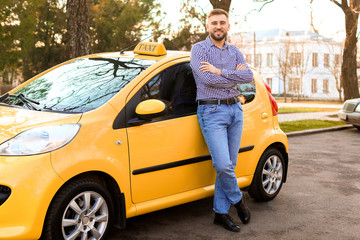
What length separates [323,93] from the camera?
192ft

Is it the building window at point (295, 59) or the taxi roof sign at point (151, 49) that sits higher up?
the taxi roof sign at point (151, 49)

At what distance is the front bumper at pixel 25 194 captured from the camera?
9.85 feet

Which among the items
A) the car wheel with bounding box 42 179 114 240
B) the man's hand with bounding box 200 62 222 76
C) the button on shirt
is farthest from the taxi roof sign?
the car wheel with bounding box 42 179 114 240

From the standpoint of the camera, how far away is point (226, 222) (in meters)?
4.15

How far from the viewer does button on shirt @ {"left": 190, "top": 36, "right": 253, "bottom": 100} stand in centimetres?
404

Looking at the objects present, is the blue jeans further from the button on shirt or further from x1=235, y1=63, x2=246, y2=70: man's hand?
x1=235, y1=63, x2=246, y2=70: man's hand

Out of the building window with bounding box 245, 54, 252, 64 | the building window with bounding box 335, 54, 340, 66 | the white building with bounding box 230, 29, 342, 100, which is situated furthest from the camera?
the building window with bounding box 245, 54, 252, 64

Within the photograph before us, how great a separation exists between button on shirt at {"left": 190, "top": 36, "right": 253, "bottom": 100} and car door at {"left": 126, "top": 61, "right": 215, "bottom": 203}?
0.58 ft

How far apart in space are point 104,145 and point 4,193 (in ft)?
2.60

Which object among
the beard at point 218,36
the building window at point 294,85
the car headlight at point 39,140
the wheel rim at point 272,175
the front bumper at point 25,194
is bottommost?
the building window at point 294,85

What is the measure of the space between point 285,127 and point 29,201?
35.5 feet

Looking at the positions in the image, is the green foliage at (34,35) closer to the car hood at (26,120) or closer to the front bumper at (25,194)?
the car hood at (26,120)

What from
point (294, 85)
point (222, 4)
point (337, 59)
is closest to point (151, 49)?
point (222, 4)

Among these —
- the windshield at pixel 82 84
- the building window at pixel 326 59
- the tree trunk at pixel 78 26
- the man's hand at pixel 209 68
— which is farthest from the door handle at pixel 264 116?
the building window at pixel 326 59
